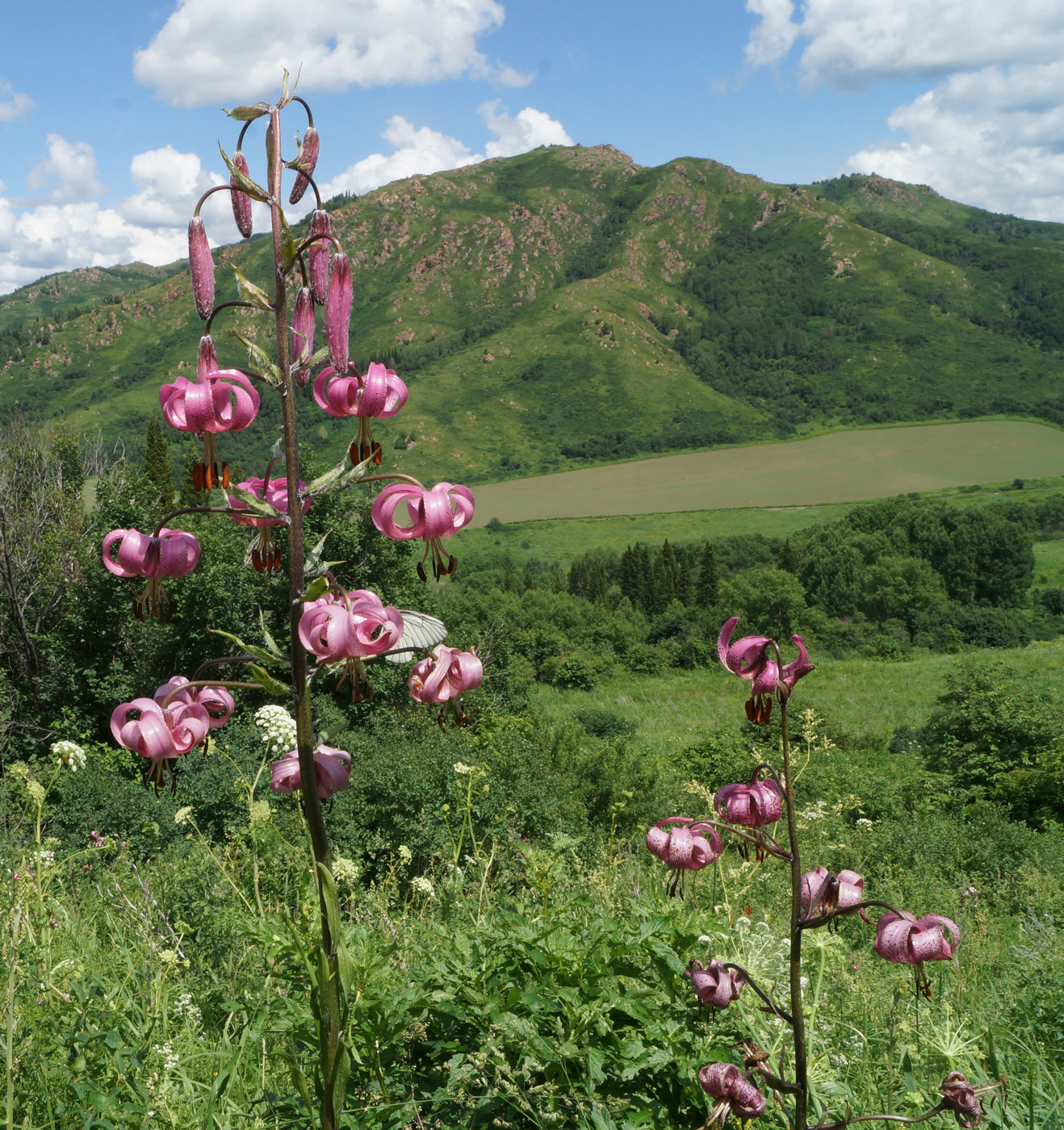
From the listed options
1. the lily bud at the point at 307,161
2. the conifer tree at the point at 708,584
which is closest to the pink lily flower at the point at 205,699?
the lily bud at the point at 307,161

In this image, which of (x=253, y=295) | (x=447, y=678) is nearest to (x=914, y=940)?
(x=447, y=678)

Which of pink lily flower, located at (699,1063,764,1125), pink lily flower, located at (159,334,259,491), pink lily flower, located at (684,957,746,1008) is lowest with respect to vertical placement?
pink lily flower, located at (699,1063,764,1125)

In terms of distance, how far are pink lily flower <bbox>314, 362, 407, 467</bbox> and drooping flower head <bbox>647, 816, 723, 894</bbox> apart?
100 centimetres

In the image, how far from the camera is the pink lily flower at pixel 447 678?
4.93ft

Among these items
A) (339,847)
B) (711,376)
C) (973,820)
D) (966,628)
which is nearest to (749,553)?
(966,628)

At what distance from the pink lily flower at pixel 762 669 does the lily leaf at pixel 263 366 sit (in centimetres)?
83

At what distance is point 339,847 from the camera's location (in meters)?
7.27

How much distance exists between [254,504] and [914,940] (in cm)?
130

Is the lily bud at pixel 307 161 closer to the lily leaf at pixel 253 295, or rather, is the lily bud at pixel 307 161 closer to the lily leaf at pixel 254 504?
the lily leaf at pixel 253 295

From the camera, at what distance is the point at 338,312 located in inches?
53.5

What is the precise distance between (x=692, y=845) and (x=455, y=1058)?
2.09 feet

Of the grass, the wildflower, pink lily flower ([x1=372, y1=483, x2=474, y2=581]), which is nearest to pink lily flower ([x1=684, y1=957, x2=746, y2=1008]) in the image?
pink lily flower ([x1=372, y1=483, x2=474, y2=581])

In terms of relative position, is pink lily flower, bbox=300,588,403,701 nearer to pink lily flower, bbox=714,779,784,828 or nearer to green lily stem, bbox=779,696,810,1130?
green lily stem, bbox=779,696,810,1130

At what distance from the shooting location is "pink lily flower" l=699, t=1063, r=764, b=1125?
1.27 metres
